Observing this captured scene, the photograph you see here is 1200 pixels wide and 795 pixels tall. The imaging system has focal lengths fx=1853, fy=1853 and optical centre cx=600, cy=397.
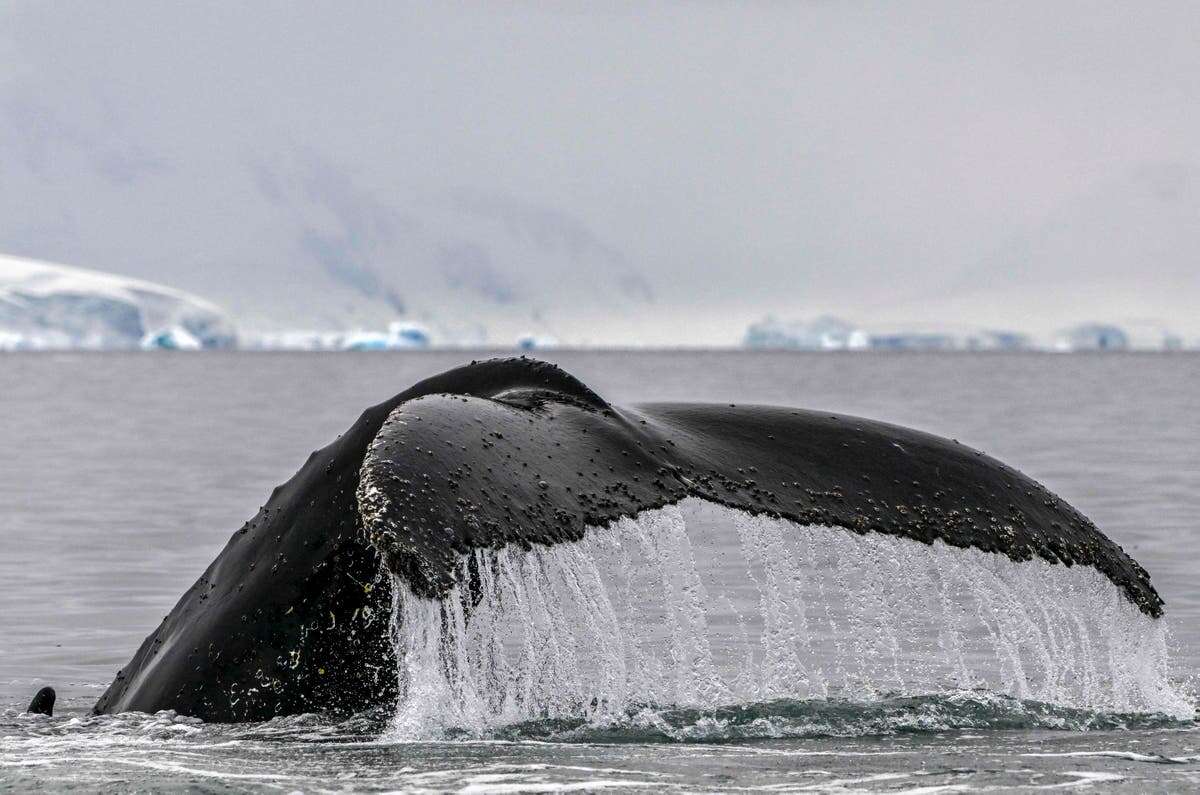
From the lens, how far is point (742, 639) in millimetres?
10320

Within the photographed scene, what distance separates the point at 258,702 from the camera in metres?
5.96

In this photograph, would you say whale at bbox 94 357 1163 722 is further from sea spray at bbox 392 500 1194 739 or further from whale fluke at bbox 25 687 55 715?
whale fluke at bbox 25 687 55 715

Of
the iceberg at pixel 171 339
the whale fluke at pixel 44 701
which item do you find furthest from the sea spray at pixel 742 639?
the iceberg at pixel 171 339

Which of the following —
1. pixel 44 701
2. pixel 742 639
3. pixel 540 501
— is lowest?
pixel 44 701

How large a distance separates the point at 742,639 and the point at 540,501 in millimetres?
5517

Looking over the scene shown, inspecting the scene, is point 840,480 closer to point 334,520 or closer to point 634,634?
point 334,520

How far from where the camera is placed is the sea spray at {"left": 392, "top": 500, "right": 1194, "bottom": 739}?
531cm

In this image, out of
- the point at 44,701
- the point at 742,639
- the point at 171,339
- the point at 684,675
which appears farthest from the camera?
the point at 171,339

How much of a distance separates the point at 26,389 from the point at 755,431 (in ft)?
226

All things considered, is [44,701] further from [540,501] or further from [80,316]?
[80,316]

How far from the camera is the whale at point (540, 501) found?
17.1ft

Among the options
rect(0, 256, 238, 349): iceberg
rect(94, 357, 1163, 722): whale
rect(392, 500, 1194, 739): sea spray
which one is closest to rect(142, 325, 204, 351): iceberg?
rect(0, 256, 238, 349): iceberg

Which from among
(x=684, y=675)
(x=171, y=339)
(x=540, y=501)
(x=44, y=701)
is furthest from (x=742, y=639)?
(x=171, y=339)

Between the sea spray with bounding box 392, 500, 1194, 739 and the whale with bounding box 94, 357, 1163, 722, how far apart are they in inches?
3.1
